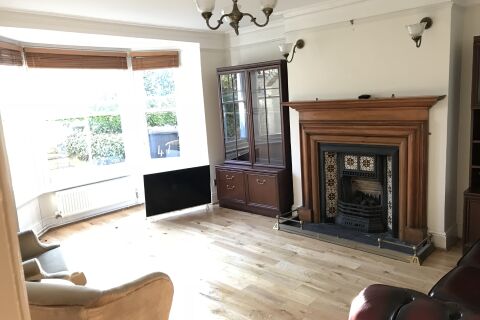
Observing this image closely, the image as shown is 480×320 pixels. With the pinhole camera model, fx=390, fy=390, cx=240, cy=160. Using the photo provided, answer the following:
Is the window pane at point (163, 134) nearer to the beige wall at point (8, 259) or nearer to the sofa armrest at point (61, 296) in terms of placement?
the sofa armrest at point (61, 296)

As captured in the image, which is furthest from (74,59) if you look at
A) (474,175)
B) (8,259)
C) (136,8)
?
(8,259)

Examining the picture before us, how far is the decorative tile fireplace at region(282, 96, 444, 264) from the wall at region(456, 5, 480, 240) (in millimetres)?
441

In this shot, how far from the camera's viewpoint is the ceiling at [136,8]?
11.4 ft

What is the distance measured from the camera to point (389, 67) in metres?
3.81

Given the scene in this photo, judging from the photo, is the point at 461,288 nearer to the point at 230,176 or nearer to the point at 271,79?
the point at 271,79

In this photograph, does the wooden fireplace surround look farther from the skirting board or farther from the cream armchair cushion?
the cream armchair cushion

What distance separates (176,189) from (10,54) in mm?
2456

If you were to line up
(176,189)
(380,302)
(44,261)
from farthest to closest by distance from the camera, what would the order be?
(176,189) → (44,261) → (380,302)

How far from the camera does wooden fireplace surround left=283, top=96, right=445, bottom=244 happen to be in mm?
3619

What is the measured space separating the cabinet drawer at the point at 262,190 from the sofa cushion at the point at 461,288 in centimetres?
264

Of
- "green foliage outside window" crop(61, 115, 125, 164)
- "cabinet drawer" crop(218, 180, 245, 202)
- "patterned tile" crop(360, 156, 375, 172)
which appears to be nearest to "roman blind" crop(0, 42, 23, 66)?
"green foliage outside window" crop(61, 115, 125, 164)

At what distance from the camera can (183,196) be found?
17.1ft

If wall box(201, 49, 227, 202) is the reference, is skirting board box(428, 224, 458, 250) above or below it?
below

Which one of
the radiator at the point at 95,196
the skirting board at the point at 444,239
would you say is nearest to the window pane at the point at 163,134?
the radiator at the point at 95,196
